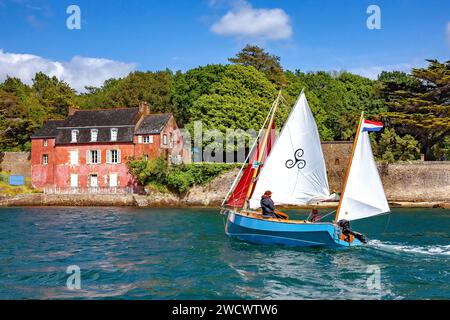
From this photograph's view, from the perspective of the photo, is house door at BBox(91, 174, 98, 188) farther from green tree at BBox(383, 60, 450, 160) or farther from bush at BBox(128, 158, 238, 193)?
green tree at BBox(383, 60, 450, 160)

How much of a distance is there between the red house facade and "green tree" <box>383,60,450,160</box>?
2698cm

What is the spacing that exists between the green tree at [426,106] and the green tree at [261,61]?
16397 millimetres

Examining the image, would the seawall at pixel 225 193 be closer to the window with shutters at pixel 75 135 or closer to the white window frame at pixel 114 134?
the white window frame at pixel 114 134

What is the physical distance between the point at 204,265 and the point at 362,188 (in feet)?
29.3

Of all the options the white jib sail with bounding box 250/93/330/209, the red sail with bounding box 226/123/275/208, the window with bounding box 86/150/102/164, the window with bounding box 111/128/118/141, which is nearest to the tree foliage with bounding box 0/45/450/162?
the window with bounding box 111/128/118/141

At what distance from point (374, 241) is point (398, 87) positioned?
133 feet

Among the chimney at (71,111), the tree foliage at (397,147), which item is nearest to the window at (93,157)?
the chimney at (71,111)

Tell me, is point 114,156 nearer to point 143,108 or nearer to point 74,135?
point 74,135

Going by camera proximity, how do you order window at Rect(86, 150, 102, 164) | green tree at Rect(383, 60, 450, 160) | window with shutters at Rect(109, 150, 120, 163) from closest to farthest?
1. green tree at Rect(383, 60, 450, 160)
2. window with shutters at Rect(109, 150, 120, 163)
3. window at Rect(86, 150, 102, 164)

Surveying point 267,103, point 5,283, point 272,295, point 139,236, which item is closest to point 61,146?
point 267,103

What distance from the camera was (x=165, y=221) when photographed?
121 feet

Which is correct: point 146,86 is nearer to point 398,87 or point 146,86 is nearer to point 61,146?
point 61,146

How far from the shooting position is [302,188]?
25328mm

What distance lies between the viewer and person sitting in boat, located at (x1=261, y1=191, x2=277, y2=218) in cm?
2464
